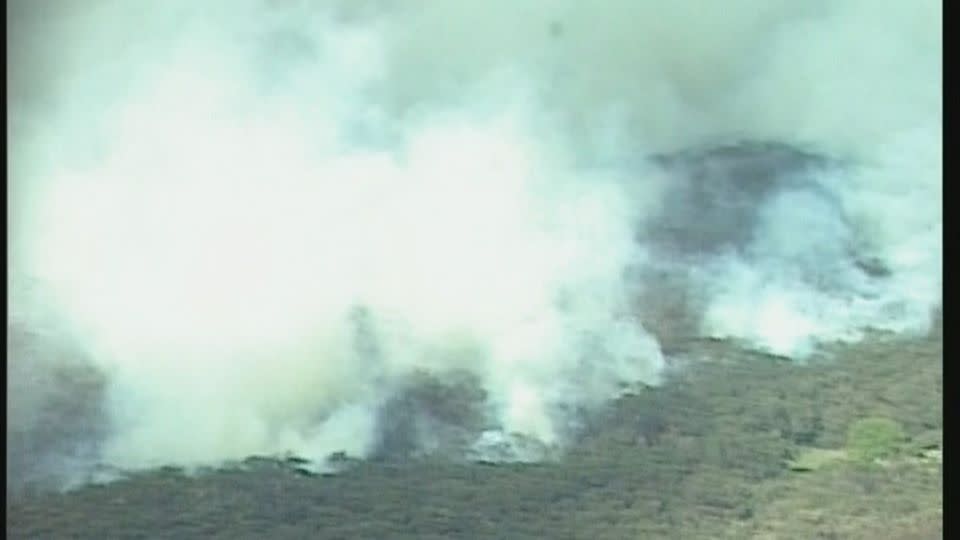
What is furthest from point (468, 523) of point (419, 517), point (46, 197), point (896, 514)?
point (46, 197)

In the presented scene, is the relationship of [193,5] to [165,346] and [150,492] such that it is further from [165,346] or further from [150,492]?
[150,492]

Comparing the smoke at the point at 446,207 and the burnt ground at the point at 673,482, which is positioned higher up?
the smoke at the point at 446,207

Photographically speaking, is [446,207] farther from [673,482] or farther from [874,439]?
[874,439]

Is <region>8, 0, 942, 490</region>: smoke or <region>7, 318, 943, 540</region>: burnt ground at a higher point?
<region>8, 0, 942, 490</region>: smoke
